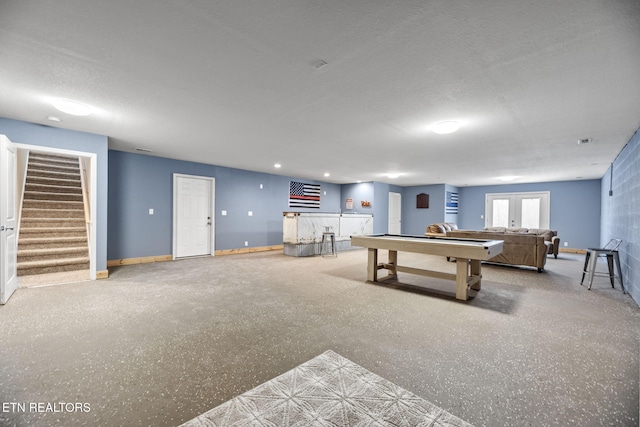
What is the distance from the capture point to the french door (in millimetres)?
9195

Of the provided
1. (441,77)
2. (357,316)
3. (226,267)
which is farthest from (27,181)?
(441,77)

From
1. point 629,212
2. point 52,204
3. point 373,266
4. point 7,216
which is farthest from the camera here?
point 52,204

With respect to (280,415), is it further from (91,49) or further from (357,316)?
(91,49)

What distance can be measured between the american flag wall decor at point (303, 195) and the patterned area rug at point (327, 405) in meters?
7.37

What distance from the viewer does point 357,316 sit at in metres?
2.94

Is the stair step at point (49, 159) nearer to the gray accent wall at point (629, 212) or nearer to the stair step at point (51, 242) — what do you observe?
the stair step at point (51, 242)

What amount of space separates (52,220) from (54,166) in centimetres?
224

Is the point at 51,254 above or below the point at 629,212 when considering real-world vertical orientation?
below

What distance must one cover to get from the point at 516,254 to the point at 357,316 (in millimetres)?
4579

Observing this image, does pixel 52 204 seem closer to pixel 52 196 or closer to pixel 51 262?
pixel 52 196

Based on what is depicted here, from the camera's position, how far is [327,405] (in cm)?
158

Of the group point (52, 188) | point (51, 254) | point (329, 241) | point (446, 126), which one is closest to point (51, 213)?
point (52, 188)

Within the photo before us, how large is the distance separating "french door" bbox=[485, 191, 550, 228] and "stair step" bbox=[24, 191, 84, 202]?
43.0ft

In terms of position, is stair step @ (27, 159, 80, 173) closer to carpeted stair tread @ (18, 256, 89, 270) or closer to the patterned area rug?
carpeted stair tread @ (18, 256, 89, 270)
